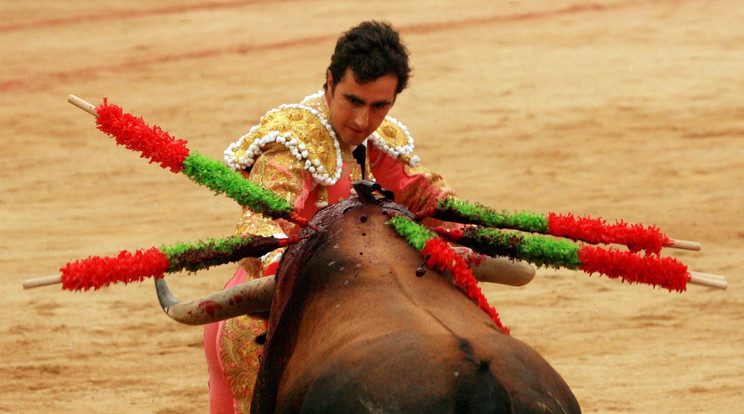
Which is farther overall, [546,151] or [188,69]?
[188,69]

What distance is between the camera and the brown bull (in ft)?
5.64

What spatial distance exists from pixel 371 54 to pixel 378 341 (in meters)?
1.16

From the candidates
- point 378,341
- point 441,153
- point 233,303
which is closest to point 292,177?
point 233,303

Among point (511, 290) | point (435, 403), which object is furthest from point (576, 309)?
point (435, 403)

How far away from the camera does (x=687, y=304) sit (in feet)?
19.5

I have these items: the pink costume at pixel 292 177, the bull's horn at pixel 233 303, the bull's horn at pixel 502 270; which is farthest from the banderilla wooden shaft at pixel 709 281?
the pink costume at pixel 292 177

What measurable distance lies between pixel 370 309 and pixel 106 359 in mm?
3590

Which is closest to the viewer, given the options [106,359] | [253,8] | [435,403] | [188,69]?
[435,403]

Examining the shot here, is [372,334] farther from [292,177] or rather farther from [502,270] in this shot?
[292,177]

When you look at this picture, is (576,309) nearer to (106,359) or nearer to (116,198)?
(106,359)

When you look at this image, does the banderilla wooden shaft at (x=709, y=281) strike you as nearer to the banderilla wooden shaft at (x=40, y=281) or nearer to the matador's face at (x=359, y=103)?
the matador's face at (x=359, y=103)

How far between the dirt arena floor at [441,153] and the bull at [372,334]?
105 inches

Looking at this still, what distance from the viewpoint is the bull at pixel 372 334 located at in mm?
1723

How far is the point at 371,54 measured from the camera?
2.80 m
